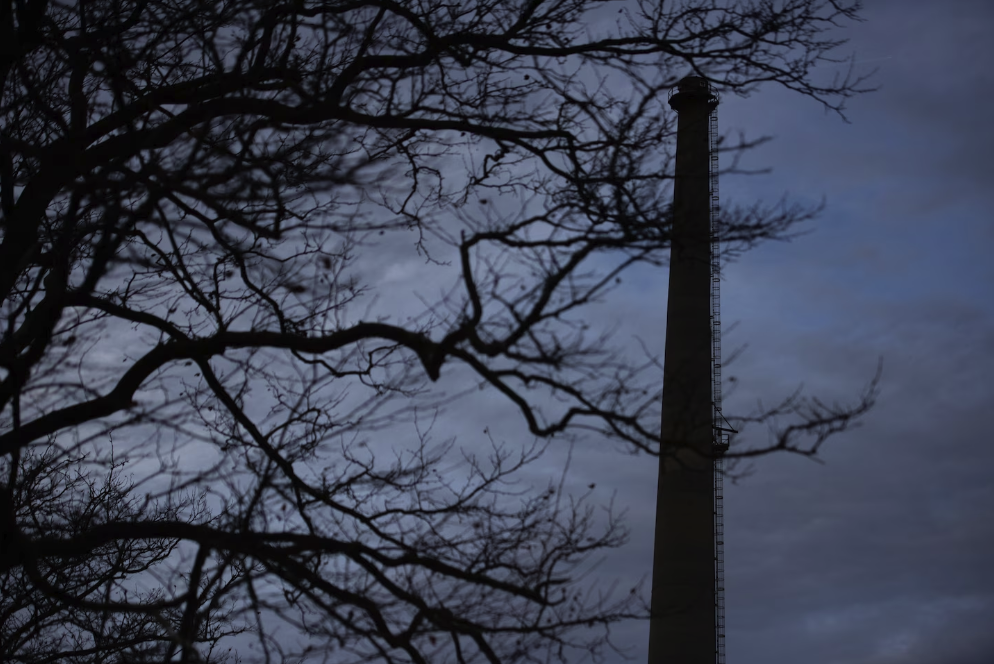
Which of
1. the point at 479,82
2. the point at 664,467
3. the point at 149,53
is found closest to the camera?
the point at 664,467

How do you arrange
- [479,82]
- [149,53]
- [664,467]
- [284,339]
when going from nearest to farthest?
[284,339]
[664,467]
[149,53]
[479,82]

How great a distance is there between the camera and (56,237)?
21.3ft

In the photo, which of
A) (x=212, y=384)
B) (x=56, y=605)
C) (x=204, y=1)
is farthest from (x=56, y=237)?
(x=56, y=605)

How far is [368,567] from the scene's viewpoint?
5.81 metres

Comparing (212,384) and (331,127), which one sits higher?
(331,127)

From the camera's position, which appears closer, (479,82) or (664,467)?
(664,467)

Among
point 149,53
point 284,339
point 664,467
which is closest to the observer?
point 284,339

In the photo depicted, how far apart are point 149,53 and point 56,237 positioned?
4.79 ft

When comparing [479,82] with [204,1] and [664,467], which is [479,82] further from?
[664,467]

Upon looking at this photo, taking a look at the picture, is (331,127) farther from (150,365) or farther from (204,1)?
(150,365)

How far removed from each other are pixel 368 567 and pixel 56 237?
286 centimetres

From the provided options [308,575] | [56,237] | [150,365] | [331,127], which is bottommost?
[308,575]

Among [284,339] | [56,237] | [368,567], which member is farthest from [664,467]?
[56,237]

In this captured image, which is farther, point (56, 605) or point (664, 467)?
point (56, 605)
